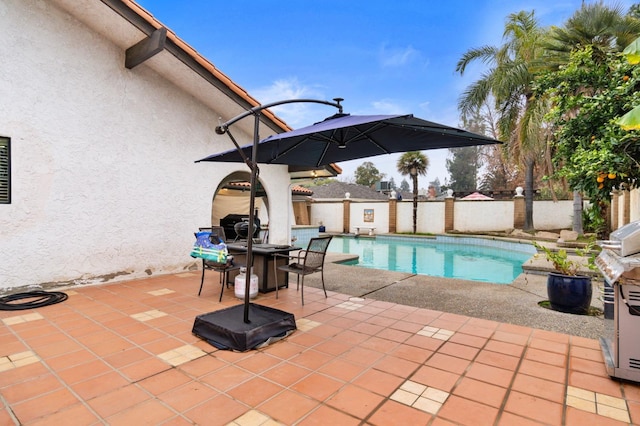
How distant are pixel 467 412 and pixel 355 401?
830mm

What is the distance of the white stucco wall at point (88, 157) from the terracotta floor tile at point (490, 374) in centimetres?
625

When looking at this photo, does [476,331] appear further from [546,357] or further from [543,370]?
[543,370]

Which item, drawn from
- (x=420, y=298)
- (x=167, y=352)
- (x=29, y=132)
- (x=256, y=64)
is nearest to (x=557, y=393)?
(x=420, y=298)

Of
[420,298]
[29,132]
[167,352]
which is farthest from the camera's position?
[420,298]

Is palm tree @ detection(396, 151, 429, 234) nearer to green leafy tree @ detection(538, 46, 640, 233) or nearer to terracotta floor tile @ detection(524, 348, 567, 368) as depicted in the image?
green leafy tree @ detection(538, 46, 640, 233)

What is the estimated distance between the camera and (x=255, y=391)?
8.85ft

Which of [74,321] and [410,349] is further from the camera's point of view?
[74,321]

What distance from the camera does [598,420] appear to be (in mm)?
2377

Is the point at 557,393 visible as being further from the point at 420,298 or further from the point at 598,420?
the point at 420,298

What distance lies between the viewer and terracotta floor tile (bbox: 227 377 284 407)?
257 cm

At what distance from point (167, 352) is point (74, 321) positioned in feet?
5.88

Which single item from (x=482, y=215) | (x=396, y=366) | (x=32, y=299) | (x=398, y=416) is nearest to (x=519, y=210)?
(x=482, y=215)

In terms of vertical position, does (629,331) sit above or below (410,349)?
above

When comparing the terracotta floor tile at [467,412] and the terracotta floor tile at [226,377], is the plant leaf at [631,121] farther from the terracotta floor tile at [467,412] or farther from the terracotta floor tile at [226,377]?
the terracotta floor tile at [226,377]
